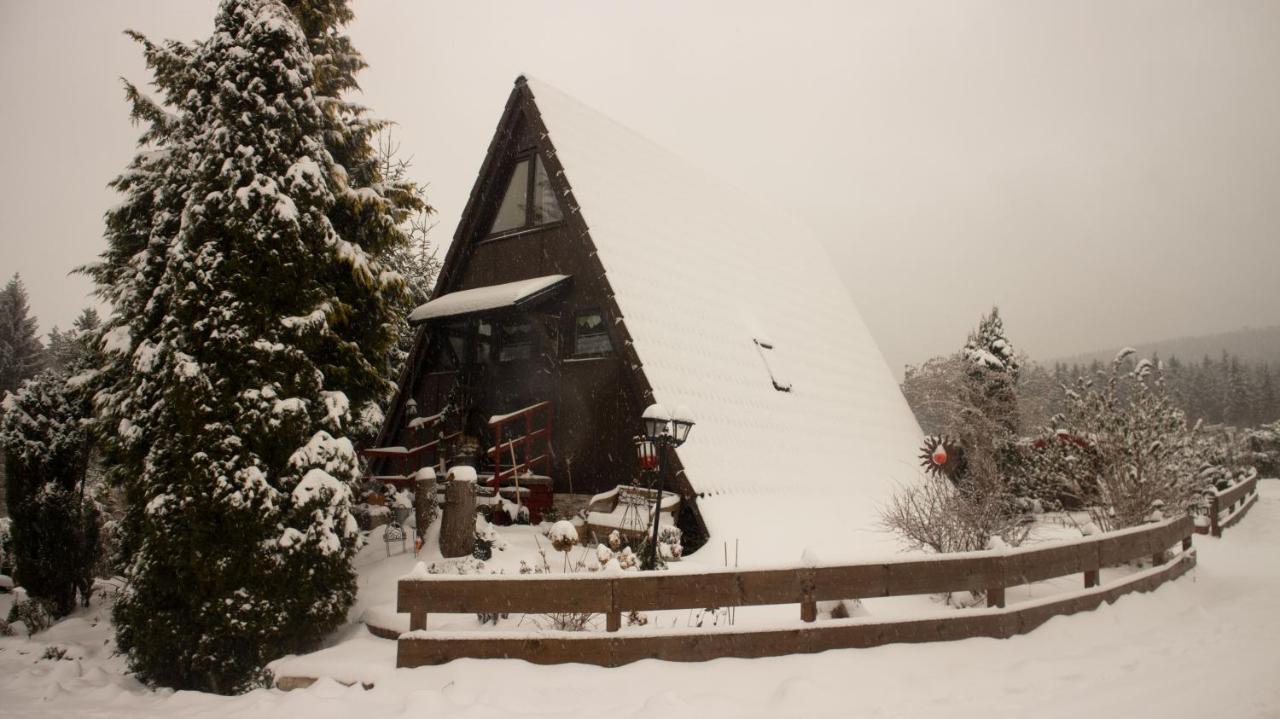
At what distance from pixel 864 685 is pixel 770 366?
30.5ft

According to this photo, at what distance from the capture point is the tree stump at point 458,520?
27.5 feet

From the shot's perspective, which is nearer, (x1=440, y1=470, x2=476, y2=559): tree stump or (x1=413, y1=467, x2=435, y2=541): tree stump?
(x1=440, y1=470, x2=476, y2=559): tree stump

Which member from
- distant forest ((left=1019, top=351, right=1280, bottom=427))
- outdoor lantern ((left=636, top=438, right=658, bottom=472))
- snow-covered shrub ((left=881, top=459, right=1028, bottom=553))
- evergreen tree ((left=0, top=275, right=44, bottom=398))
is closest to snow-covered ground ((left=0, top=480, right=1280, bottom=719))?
snow-covered shrub ((left=881, top=459, right=1028, bottom=553))

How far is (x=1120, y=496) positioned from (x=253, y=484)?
458 inches

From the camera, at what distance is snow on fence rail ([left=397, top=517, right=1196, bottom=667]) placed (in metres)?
5.42

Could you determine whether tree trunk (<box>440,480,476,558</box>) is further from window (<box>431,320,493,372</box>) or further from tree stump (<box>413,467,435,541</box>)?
window (<box>431,320,493,372</box>)

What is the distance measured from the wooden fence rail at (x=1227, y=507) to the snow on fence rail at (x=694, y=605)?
1278 centimetres

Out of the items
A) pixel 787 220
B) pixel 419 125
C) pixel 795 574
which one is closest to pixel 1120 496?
pixel 795 574

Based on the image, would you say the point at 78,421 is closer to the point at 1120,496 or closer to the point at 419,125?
the point at 1120,496

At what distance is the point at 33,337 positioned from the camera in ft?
151

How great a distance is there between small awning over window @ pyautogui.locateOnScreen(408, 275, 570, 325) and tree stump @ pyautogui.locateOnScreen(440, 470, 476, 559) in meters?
3.56

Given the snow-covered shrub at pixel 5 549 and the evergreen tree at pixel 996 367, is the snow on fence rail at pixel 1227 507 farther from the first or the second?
the snow-covered shrub at pixel 5 549

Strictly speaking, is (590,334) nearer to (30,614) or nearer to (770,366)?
(770,366)

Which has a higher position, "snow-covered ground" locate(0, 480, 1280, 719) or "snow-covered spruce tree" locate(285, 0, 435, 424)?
"snow-covered spruce tree" locate(285, 0, 435, 424)
